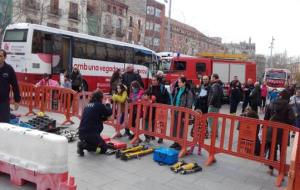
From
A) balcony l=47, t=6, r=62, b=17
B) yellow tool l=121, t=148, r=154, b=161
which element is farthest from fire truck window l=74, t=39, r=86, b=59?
balcony l=47, t=6, r=62, b=17

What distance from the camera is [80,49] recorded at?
1881 cm

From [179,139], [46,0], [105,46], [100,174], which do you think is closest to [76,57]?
Result: [105,46]

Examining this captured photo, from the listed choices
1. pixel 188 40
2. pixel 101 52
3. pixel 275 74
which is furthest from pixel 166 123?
pixel 188 40

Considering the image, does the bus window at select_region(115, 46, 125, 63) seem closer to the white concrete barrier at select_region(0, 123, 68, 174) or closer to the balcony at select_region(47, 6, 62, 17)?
the white concrete barrier at select_region(0, 123, 68, 174)

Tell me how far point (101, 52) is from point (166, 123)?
529 inches

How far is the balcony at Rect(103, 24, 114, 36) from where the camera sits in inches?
1930

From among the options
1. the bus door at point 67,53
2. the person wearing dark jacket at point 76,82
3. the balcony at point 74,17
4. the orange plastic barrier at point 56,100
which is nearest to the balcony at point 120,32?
the balcony at point 74,17

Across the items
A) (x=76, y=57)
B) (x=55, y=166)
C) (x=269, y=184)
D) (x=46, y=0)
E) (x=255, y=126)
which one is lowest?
(x=269, y=184)

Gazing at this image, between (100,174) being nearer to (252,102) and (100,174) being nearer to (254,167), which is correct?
(254,167)

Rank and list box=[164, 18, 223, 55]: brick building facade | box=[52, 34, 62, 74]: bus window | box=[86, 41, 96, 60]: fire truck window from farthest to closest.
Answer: box=[164, 18, 223, 55]: brick building facade < box=[86, 41, 96, 60]: fire truck window < box=[52, 34, 62, 74]: bus window

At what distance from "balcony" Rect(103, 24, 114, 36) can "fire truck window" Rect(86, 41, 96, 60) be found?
2988 cm

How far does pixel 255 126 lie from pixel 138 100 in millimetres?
3065

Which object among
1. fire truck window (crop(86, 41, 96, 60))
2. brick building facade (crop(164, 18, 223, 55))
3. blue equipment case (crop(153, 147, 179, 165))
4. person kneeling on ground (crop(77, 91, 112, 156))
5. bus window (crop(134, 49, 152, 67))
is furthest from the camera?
brick building facade (crop(164, 18, 223, 55))

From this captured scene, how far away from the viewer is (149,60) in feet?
79.8
